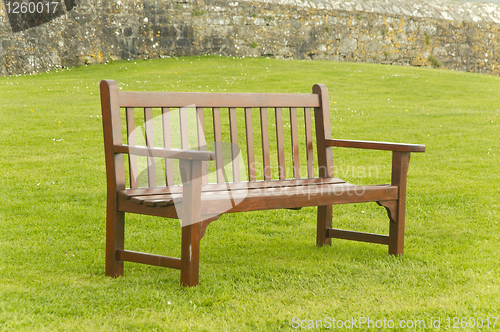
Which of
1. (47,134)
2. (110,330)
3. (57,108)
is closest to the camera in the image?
(110,330)

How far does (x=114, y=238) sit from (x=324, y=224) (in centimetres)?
151

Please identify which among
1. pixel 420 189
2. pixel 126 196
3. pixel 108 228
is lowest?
pixel 420 189

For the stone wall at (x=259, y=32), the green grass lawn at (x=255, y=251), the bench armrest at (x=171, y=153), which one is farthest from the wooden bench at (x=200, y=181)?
the stone wall at (x=259, y=32)

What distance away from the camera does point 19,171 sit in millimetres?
5848

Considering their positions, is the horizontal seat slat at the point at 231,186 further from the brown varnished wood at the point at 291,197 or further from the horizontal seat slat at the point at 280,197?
the brown varnished wood at the point at 291,197

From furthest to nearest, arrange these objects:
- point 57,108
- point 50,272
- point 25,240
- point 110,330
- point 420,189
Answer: point 57,108
point 420,189
point 25,240
point 50,272
point 110,330

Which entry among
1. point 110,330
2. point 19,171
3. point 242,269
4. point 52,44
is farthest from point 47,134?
point 52,44

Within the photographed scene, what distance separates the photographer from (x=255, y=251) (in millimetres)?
3732

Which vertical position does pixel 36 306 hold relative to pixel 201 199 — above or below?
below

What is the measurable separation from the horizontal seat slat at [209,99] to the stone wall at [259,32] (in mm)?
11992

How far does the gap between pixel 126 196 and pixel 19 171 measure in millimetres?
3416

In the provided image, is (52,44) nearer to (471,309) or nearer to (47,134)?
(47,134)

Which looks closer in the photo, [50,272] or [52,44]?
[50,272]

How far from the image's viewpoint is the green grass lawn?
2.69 m
